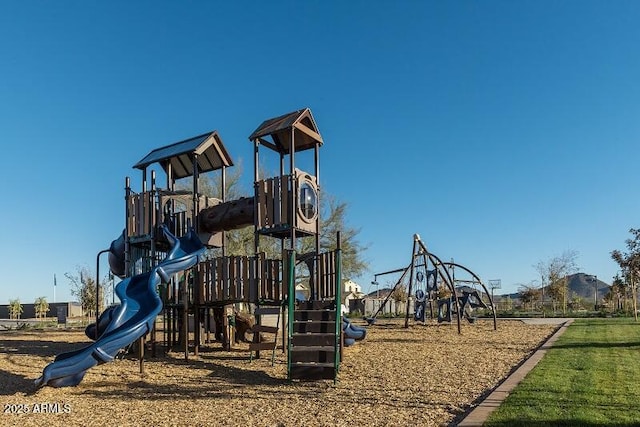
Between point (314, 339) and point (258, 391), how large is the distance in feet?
4.57

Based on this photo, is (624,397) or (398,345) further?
(398,345)

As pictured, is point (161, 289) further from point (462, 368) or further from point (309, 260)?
point (462, 368)

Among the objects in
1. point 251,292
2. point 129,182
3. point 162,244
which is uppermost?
point 129,182

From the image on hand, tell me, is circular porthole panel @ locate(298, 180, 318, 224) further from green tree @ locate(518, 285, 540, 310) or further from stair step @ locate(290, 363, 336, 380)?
green tree @ locate(518, 285, 540, 310)

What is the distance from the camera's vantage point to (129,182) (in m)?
15.0

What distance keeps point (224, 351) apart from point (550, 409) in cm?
922

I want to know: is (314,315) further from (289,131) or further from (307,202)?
(289,131)

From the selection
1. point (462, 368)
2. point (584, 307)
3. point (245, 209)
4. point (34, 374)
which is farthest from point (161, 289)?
point (584, 307)

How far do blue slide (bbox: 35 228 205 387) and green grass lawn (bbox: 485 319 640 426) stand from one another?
5938 mm

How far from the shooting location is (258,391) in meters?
8.25

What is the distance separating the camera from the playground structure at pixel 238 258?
9.54 m

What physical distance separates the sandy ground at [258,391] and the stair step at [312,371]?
14cm

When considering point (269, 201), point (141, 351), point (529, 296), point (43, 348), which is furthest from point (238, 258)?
point (529, 296)

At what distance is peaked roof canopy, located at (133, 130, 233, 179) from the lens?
15.0 metres
